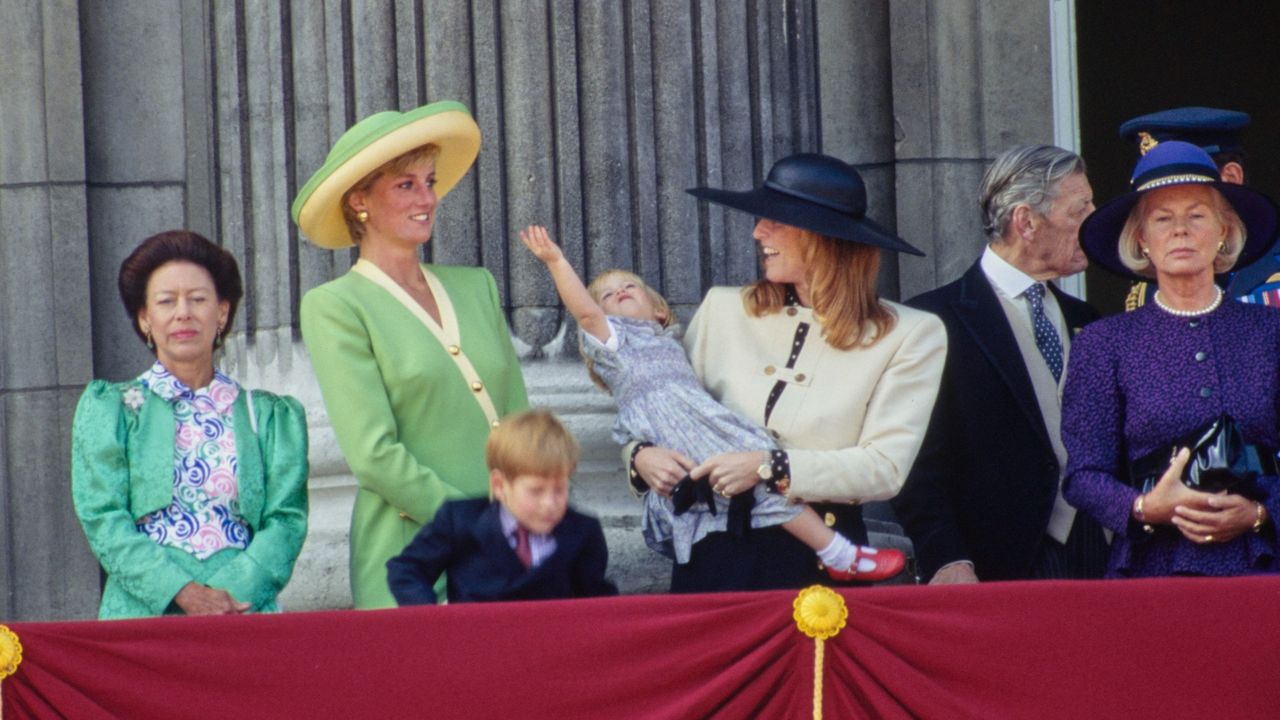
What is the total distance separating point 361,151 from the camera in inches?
201

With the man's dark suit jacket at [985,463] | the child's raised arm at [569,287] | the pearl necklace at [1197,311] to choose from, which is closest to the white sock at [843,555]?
the man's dark suit jacket at [985,463]

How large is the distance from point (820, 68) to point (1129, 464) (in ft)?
9.10

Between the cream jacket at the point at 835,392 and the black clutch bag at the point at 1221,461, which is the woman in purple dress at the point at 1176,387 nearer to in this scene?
the black clutch bag at the point at 1221,461

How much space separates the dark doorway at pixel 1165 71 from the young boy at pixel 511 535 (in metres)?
6.78

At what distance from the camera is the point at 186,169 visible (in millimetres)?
7199

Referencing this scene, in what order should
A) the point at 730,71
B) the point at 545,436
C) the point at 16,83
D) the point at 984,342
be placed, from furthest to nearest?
the point at 16,83 → the point at 730,71 → the point at 984,342 → the point at 545,436

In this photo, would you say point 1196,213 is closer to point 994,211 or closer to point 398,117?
point 994,211

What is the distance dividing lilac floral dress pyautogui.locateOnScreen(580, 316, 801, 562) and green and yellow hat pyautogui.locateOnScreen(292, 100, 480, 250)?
59cm

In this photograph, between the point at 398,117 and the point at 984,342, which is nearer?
the point at 398,117

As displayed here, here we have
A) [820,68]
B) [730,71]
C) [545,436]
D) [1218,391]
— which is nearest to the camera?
[545,436]

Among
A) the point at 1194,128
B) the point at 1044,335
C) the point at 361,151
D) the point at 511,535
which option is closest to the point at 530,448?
the point at 511,535

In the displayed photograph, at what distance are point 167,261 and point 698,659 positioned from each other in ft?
5.32

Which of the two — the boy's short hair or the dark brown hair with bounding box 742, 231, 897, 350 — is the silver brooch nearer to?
the boy's short hair

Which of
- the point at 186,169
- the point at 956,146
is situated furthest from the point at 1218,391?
the point at 186,169
